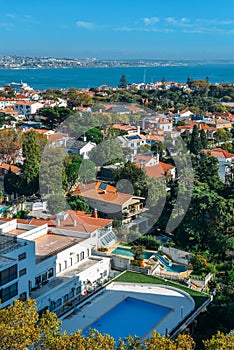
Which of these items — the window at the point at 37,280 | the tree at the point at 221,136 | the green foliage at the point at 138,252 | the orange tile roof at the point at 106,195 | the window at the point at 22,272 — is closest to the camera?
the window at the point at 22,272

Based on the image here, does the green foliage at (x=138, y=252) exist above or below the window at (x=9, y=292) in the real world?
below

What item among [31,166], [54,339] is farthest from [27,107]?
[54,339]

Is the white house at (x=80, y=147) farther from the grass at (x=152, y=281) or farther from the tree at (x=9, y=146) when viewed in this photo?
the grass at (x=152, y=281)

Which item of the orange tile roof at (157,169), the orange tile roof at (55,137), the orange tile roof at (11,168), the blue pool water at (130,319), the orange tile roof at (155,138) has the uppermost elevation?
the orange tile roof at (55,137)

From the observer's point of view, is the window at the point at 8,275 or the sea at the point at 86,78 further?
the sea at the point at 86,78

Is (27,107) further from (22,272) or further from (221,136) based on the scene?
A: (22,272)

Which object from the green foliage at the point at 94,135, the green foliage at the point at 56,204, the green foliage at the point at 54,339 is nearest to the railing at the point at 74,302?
the green foliage at the point at 54,339

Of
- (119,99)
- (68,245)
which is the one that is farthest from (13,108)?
(68,245)
